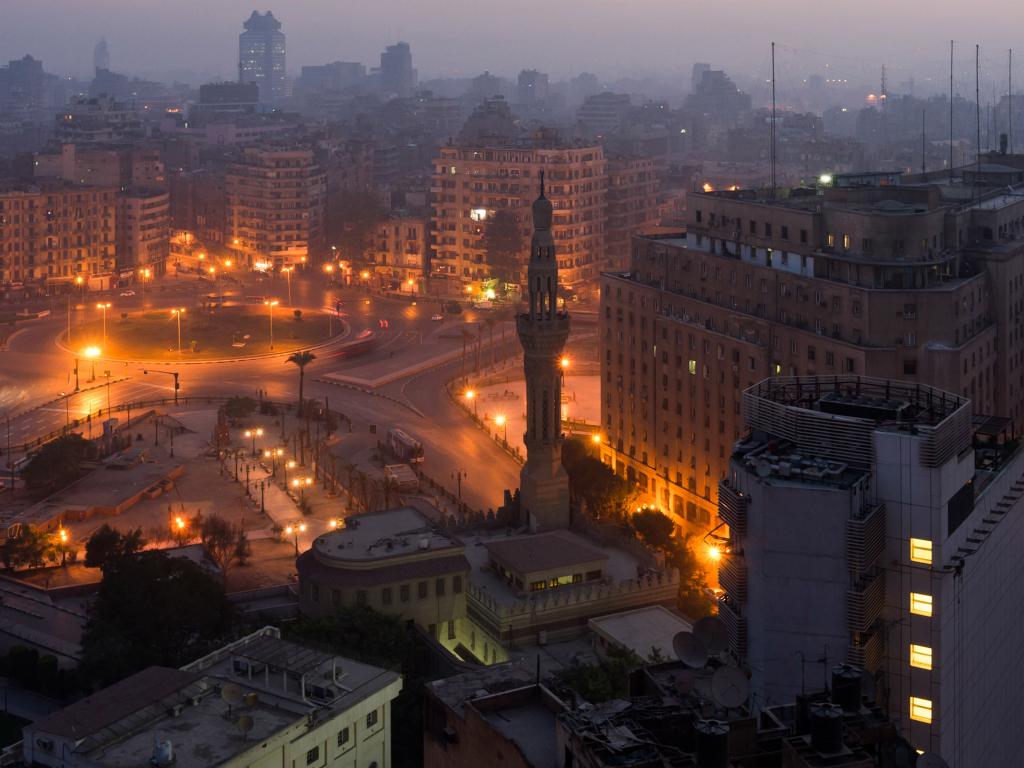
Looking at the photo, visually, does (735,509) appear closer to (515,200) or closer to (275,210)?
(515,200)

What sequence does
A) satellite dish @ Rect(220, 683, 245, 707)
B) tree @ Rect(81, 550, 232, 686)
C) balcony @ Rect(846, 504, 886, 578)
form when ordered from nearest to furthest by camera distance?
balcony @ Rect(846, 504, 886, 578), satellite dish @ Rect(220, 683, 245, 707), tree @ Rect(81, 550, 232, 686)

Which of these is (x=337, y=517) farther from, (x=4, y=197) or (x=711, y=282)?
(x=4, y=197)

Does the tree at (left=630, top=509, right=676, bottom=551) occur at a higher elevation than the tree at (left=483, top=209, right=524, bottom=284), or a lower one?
lower

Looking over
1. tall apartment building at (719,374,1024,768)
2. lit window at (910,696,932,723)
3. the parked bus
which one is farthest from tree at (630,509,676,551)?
lit window at (910,696,932,723)

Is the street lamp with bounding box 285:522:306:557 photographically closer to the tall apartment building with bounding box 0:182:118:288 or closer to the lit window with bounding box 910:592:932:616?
the lit window with bounding box 910:592:932:616

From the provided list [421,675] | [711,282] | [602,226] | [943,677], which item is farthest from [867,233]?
[602,226]
